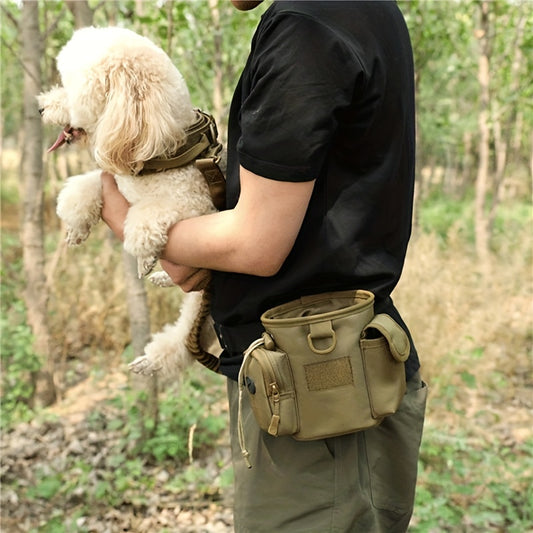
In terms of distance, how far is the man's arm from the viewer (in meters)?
1.14

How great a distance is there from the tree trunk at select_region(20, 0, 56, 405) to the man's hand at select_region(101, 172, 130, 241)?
280 cm

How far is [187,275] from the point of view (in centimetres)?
157

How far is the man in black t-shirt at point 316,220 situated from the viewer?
109 cm

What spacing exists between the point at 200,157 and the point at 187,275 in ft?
1.28

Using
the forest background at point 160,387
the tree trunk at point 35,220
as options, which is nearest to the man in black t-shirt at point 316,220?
the forest background at point 160,387

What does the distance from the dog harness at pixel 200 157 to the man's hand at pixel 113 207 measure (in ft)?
0.32

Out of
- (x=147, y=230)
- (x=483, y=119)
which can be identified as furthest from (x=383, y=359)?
(x=483, y=119)

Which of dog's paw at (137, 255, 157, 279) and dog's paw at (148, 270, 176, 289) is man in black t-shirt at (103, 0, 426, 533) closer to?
dog's paw at (137, 255, 157, 279)

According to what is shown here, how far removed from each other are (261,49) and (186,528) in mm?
2637

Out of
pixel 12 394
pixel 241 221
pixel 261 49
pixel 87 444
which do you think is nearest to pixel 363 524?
pixel 241 221

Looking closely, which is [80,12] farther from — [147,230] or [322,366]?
[322,366]

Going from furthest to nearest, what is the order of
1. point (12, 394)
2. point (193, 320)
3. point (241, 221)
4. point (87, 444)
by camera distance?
point (12, 394) < point (87, 444) < point (193, 320) < point (241, 221)

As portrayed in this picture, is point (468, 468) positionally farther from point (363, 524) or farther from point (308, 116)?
point (308, 116)

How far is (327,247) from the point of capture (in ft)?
4.14
